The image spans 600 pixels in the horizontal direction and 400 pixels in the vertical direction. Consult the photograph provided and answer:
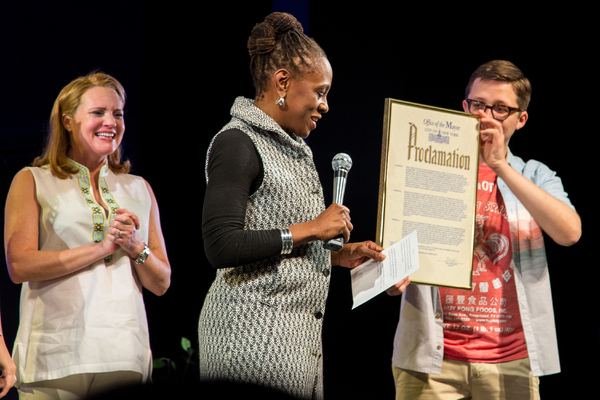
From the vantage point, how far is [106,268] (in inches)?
82.4

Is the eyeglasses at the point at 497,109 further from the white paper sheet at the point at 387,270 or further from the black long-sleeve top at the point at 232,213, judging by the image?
the black long-sleeve top at the point at 232,213

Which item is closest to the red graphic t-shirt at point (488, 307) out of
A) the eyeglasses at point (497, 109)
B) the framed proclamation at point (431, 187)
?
the framed proclamation at point (431, 187)

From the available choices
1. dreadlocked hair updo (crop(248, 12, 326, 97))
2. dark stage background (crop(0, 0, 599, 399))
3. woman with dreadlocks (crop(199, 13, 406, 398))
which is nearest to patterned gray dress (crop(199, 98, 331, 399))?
woman with dreadlocks (crop(199, 13, 406, 398))

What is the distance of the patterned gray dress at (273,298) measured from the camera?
158 cm

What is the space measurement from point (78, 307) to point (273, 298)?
2.56 feet

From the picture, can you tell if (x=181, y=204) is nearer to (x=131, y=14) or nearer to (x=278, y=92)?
(x=131, y=14)

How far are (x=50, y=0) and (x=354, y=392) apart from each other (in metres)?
2.88

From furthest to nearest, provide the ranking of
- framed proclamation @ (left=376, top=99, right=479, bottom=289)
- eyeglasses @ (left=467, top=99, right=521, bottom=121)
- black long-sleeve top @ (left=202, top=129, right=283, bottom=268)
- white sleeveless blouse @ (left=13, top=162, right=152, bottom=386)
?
eyeglasses @ (left=467, top=99, right=521, bottom=121), framed proclamation @ (left=376, top=99, right=479, bottom=289), white sleeveless blouse @ (left=13, top=162, right=152, bottom=386), black long-sleeve top @ (left=202, top=129, right=283, bottom=268)

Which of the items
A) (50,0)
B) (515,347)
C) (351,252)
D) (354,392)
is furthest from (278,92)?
(50,0)

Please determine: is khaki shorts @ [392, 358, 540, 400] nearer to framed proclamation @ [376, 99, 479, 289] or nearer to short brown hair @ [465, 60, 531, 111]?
framed proclamation @ [376, 99, 479, 289]

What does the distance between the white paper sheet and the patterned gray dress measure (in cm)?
17

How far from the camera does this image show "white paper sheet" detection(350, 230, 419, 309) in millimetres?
1829

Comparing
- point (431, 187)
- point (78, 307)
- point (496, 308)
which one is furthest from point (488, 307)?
point (78, 307)

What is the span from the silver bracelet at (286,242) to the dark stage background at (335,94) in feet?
5.06
